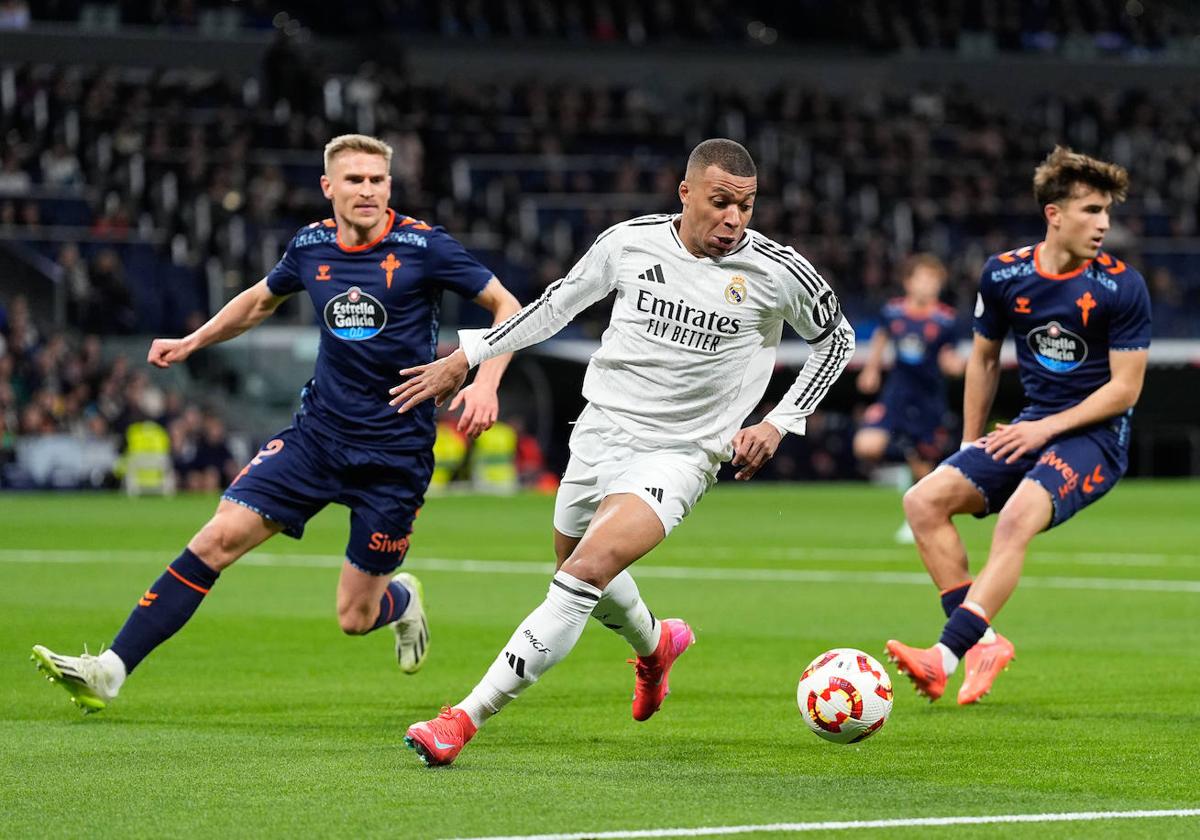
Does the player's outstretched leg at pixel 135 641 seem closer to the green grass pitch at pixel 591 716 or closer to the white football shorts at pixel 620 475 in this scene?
the green grass pitch at pixel 591 716

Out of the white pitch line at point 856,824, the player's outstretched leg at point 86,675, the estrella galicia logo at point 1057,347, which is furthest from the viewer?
the estrella galicia logo at point 1057,347

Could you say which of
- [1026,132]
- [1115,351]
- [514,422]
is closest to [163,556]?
[1115,351]

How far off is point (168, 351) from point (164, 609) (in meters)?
1.16

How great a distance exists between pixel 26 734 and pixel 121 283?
24.6 m

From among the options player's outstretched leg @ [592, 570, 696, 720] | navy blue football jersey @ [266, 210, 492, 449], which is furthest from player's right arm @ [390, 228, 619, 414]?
navy blue football jersey @ [266, 210, 492, 449]

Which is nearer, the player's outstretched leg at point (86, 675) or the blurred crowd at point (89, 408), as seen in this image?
the player's outstretched leg at point (86, 675)

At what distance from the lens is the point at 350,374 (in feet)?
28.8

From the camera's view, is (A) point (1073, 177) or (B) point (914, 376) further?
(B) point (914, 376)

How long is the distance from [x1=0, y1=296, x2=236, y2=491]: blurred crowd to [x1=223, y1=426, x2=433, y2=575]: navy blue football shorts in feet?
72.3

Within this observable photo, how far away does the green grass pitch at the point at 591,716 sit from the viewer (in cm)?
602

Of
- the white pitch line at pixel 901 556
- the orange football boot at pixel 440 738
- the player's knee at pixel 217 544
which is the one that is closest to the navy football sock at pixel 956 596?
the orange football boot at pixel 440 738

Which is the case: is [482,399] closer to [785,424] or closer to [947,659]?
[785,424]

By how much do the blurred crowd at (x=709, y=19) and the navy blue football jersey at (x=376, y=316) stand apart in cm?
3301

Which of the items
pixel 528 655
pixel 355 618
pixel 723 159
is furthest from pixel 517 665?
pixel 355 618
